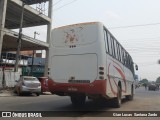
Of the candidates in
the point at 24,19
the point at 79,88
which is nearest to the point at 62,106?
the point at 79,88

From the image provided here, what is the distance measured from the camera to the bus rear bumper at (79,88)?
10.3m

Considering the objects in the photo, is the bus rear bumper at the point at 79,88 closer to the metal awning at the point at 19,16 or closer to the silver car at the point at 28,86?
the silver car at the point at 28,86

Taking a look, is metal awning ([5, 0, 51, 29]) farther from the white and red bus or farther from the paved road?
the white and red bus

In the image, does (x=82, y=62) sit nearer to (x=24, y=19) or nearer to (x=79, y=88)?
(x=79, y=88)

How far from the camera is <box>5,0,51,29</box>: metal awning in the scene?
3204 cm

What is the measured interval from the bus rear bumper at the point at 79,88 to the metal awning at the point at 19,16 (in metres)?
21.8

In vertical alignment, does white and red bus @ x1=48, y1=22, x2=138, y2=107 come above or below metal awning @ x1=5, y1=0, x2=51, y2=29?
below

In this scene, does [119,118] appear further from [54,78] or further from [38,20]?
[38,20]

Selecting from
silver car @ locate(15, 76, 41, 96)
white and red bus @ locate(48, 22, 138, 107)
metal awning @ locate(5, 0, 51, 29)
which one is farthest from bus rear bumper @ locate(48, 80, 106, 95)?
metal awning @ locate(5, 0, 51, 29)

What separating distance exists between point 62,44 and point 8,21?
30.1 m

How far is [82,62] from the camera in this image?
35.8 feet

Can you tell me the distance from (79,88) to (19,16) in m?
28.6

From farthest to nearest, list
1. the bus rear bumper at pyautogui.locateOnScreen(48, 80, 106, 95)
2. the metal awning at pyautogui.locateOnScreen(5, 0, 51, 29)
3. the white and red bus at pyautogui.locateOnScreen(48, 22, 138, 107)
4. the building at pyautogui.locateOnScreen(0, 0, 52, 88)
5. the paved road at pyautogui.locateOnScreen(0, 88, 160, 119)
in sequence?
the metal awning at pyautogui.locateOnScreen(5, 0, 51, 29), the building at pyautogui.locateOnScreen(0, 0, 52, 88), the paved road at pyautogui.locateOnScreen(0, 88, 160, 119), the white and red bus at pyautogui.locateOnScreen(48, 22, 138, 107), the bus rear bumper at pyautogui.locateOnScreen(48, 80, 106, 95)

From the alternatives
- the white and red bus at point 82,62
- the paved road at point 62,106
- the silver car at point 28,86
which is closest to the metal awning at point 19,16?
the silver car at point 28,86
